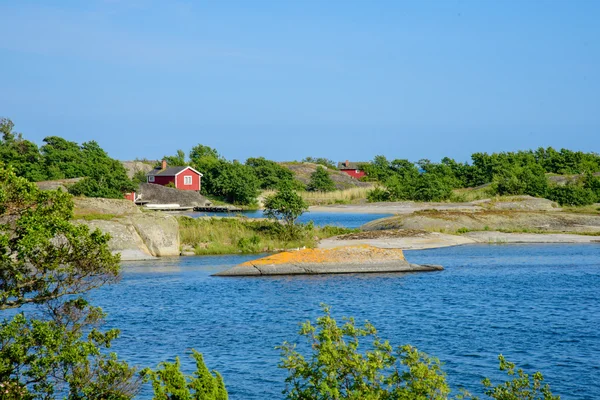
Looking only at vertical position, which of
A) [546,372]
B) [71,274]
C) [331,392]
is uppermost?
[71,274]

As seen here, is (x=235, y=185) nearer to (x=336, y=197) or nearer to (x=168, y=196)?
(x=168, y=196)

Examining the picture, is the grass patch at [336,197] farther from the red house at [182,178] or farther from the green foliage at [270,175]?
the red house at [182,178]

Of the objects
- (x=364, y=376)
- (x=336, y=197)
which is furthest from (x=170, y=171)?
(x=364, y=376)

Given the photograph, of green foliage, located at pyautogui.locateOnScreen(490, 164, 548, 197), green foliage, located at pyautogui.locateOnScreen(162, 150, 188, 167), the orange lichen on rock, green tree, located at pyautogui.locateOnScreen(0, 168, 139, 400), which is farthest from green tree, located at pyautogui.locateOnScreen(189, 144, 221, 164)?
green tree, located at pyautogui.locateOnScreen(0, 168, 139, 400)

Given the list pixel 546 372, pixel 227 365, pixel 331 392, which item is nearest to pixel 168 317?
pixel 227 365

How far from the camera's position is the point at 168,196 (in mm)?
105000

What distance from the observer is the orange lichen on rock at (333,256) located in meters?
42.0

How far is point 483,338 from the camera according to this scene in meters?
25.9

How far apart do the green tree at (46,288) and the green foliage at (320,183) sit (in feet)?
402

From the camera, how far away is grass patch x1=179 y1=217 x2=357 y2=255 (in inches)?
2047

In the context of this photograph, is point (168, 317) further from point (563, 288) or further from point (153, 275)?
point (563, 288)

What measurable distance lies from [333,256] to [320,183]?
94.0 meters

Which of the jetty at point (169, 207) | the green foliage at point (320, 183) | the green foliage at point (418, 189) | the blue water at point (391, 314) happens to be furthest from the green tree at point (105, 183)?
the green foliage at point (320, 183)

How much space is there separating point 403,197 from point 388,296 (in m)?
79.0
